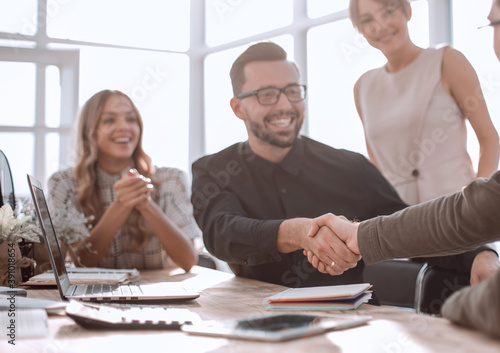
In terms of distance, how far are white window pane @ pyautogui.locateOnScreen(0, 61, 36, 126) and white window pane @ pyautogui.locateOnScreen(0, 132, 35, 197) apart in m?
0.09

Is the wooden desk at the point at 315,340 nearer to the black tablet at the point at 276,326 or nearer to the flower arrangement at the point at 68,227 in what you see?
the black tablet at the point at 276,326

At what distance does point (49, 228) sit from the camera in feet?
4.10

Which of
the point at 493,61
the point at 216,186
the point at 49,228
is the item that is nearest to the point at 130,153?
the point at 216,186

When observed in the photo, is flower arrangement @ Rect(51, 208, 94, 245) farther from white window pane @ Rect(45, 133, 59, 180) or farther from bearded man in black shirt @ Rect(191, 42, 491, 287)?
white window pane @ Rect(45, 133, 59, 180)

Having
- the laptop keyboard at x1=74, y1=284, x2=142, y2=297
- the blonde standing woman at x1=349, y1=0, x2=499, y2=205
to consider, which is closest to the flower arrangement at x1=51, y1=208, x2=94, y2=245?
the laptop keyboard at x1=74, y1=284, x2=142, y2=297

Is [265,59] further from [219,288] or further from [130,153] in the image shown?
[219,288]

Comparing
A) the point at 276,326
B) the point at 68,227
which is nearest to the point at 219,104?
the point at 68,227

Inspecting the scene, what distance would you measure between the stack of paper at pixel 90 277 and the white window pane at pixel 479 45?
1.38 meters

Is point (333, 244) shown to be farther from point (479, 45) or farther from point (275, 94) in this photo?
point (479, 45)

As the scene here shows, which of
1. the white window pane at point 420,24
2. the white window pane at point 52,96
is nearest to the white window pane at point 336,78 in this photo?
the white window pane at point 420,24

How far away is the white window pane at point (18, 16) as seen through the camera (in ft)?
Result: 11.9

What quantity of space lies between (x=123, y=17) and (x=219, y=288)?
119 inches

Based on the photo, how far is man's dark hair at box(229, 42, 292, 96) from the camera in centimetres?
206

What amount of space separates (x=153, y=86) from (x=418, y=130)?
2.38m
